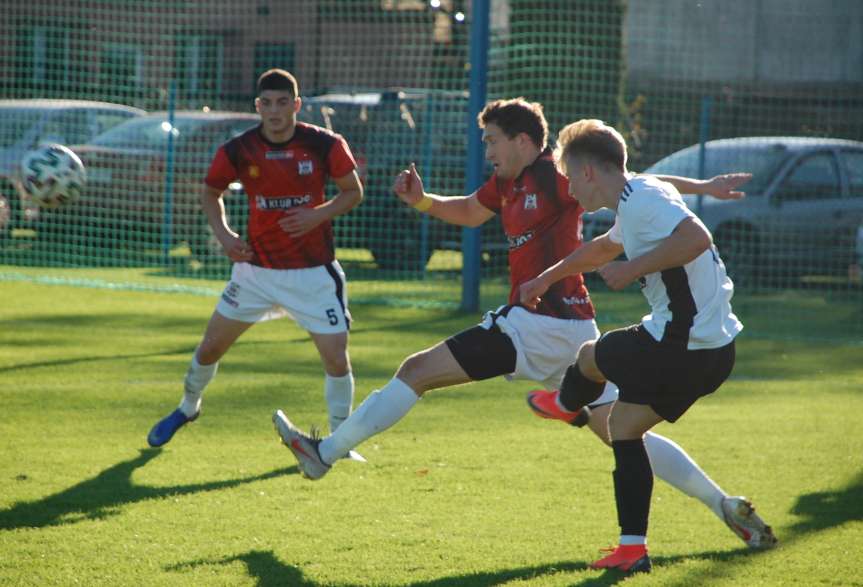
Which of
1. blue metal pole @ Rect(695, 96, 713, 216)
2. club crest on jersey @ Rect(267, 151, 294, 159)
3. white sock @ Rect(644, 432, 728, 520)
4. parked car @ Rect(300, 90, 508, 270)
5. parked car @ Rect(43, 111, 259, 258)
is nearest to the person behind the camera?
white sock @ Rect(644, 432, 728, 520)

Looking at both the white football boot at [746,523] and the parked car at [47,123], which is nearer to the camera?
the white football boot at [746,523]

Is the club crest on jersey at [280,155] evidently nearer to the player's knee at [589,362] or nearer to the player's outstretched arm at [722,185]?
the player's outstretched arm at [722,185]

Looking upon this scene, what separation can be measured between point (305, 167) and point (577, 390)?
8.45ft

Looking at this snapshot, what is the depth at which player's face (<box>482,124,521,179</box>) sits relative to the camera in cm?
557

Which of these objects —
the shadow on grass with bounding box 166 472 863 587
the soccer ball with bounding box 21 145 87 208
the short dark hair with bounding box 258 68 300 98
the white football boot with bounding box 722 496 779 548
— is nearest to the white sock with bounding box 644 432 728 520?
the white football boot with bounding box 722 496 779 548

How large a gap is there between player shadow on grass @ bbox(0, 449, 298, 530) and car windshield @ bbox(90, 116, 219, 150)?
35.6ft

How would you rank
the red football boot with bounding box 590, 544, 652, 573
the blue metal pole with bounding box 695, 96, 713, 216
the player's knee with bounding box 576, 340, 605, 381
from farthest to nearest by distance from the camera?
the blue metal pole with bounding box 695, 96, 713, 216 < the player's knee with bounding box 576, 340, 605, 381 < the red football boot with bounding box 590, 544, 652, 573

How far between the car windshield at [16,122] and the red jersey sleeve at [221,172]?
35.2ft

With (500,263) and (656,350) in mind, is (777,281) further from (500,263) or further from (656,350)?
(656,350)

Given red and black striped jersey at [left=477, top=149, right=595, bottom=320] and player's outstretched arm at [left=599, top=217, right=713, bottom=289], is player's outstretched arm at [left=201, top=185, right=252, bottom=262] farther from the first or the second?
player's outstretched arm at [left=599, top=217, right=713, bottom=289]

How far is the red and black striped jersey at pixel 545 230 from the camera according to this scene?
550 centimetres

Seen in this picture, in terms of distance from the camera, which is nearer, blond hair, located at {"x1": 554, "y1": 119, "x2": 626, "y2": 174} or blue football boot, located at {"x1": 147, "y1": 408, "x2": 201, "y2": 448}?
blond hair, located at {"x1": 554, "y1": 119, "x2": 626, "y2": 174}

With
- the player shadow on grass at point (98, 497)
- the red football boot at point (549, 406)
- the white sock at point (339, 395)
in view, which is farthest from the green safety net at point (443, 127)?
the red football boot at point (549, 406)

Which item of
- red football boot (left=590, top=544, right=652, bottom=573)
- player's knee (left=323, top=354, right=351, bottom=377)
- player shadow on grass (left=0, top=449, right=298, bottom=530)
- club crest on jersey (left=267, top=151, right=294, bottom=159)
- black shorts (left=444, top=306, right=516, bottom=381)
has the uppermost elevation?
club crest on jersey (left=267, top=151, right=294, bottom=159)
